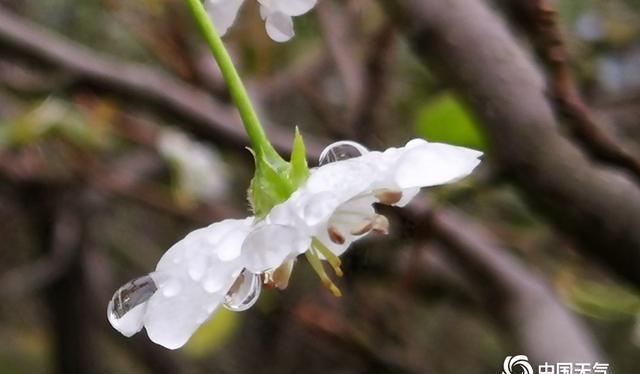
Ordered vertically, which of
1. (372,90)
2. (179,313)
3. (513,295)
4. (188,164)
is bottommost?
(188,164)

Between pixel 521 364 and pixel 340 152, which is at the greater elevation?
pixel 340 152

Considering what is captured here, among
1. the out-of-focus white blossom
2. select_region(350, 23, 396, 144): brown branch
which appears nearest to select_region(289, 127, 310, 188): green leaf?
select_region(350, 23, 396, 144): brown branch

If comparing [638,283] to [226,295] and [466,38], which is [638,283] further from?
[226,295]

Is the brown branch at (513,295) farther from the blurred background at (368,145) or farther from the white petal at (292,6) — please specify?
the white petal at (292,6)

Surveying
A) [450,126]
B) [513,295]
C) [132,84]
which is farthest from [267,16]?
[132,84]

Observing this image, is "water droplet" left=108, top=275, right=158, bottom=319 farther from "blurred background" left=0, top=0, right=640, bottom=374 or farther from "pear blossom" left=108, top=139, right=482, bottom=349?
"blurred background" left=0, top=0, right=640, bottom=374

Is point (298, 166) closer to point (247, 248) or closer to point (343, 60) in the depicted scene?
point (247, 248)

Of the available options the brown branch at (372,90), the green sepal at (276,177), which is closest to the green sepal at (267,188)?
the green sepal at (276,177)
